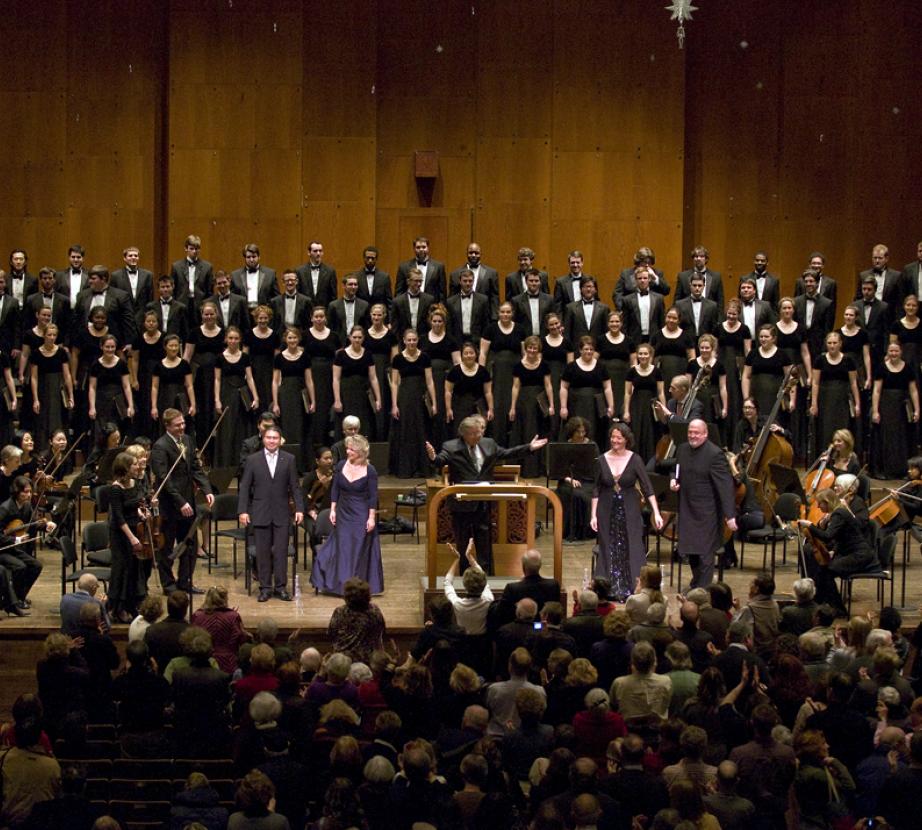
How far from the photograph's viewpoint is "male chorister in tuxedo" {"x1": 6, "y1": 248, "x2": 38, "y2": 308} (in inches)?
504

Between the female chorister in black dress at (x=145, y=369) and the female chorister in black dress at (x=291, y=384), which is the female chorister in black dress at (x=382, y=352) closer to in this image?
the female chorister in black dress at (x=291, y=384)

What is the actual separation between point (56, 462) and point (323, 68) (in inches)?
208

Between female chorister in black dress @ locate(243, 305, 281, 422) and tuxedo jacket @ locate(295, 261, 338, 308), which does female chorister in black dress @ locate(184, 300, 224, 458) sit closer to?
female chorister in black dress @ locate(243, 305, 281, 422)

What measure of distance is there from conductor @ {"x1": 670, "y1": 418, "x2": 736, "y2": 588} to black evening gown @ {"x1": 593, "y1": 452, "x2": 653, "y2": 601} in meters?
0.26

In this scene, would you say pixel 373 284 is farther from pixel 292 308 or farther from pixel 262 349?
pixel 262 349

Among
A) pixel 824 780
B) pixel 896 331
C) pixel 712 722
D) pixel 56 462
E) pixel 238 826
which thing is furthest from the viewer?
pixel 896 331

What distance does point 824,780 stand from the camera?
19.8 ft

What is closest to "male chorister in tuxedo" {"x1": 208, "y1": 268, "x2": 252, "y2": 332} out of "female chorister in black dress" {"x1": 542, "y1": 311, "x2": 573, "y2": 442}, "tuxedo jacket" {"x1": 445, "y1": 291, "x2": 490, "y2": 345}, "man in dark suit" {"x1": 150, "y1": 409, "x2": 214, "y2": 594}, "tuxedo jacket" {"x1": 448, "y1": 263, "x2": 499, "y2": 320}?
"tuxedo jacket" {"x1": 445, "y1": 291, "x2": 490, "y2": 345}

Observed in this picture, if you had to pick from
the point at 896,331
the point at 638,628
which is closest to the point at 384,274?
the point at 896,331

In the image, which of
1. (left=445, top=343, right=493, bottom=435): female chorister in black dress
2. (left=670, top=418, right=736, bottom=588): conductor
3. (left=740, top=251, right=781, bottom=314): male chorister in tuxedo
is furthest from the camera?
(left=740, top=251, right=781, bottom=314): male chorister in tuxedo

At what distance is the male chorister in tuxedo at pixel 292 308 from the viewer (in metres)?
12.9

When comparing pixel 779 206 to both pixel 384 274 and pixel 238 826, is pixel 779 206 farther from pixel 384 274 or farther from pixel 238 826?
pixel 238 826

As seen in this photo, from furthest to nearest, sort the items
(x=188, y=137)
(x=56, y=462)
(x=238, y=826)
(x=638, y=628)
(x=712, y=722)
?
(x=188, y=137) < (x=56, y=462) < (x=638, y=628) < (x=712, y=722) < (x=238, y=826)

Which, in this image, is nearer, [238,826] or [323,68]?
[238,826]
